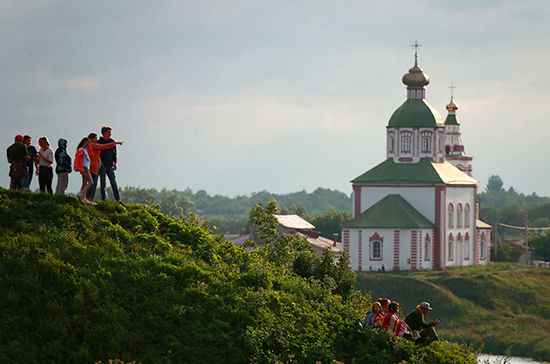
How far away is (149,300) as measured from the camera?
15.9 m

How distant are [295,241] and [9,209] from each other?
9.90m

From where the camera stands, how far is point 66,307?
586 inches

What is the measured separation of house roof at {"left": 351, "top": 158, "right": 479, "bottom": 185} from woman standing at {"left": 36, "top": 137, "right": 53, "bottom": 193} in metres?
46.7

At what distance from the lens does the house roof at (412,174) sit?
63531 millimetres

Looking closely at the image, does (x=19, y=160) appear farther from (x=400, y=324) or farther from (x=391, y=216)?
(x=391, y=216)

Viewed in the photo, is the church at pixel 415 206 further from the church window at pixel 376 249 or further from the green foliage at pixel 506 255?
the green foliage at pixel 506 255

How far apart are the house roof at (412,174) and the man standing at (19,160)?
46.8 meters

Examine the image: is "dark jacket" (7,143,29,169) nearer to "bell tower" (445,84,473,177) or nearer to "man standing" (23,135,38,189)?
"man standing" (23,135,38,189)

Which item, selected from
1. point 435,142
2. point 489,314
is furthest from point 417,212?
point 489,314

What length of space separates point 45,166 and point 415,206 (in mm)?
47295

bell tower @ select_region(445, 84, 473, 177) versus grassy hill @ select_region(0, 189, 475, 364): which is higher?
bell tower @ select_region(445, 84, 473, 177)

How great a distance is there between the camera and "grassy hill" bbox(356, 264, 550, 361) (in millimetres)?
49688

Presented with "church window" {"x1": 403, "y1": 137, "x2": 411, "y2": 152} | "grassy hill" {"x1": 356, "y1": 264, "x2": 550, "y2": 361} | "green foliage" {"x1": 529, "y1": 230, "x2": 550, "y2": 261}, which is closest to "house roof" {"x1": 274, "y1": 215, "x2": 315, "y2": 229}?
"grassy hill" {"x1": 356, "y1": 264, "x2": 550, "y2": 361}

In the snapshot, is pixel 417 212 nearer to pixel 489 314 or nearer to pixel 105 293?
pixel 489 314
